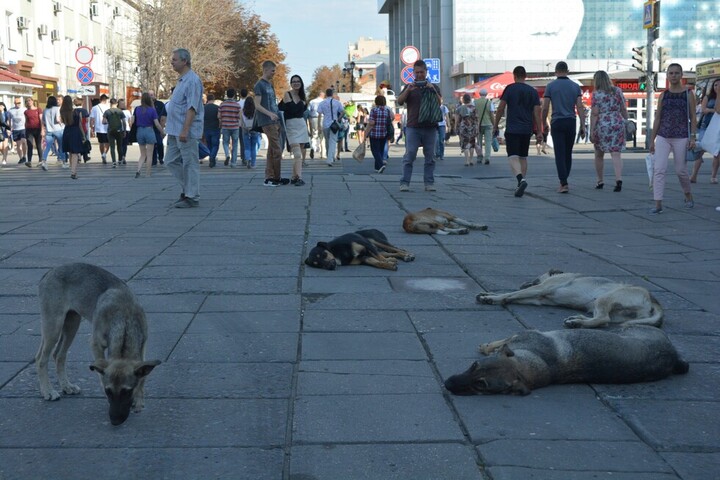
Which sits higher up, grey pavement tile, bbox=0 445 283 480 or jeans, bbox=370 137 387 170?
jeans, bbox=370 137 387 170

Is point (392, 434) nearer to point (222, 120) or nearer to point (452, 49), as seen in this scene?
point (222, 120)

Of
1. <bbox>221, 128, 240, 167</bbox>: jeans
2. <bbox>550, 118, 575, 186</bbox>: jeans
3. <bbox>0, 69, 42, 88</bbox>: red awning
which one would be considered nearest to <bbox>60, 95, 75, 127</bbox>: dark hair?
<bbox>221, 128, 240, 167</bbox>: jeans

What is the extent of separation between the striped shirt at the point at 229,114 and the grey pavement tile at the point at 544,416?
18227 mm

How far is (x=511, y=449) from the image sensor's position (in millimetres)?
3828

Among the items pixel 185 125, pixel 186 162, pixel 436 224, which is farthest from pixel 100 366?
pixel 186 162

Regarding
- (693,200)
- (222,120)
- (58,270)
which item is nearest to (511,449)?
(58,270)

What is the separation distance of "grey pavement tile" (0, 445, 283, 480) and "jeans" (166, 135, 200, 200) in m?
8.55

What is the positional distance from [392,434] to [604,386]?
132cm

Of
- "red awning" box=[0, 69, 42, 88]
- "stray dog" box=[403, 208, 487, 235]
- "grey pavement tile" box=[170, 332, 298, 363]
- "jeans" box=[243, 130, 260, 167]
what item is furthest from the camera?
"red awning" box=[0, 69, 42, 88]

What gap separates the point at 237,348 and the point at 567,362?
1.87m

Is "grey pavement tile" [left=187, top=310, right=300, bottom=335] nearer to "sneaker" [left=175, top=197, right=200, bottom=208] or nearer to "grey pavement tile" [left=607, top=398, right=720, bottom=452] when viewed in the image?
"grey pavement tile" [left=607, top=398, right=720, bottom=452]

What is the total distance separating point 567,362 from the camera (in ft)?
15.4

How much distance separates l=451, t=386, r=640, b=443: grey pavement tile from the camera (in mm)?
4008

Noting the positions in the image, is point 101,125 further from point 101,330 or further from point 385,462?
point 385,462
